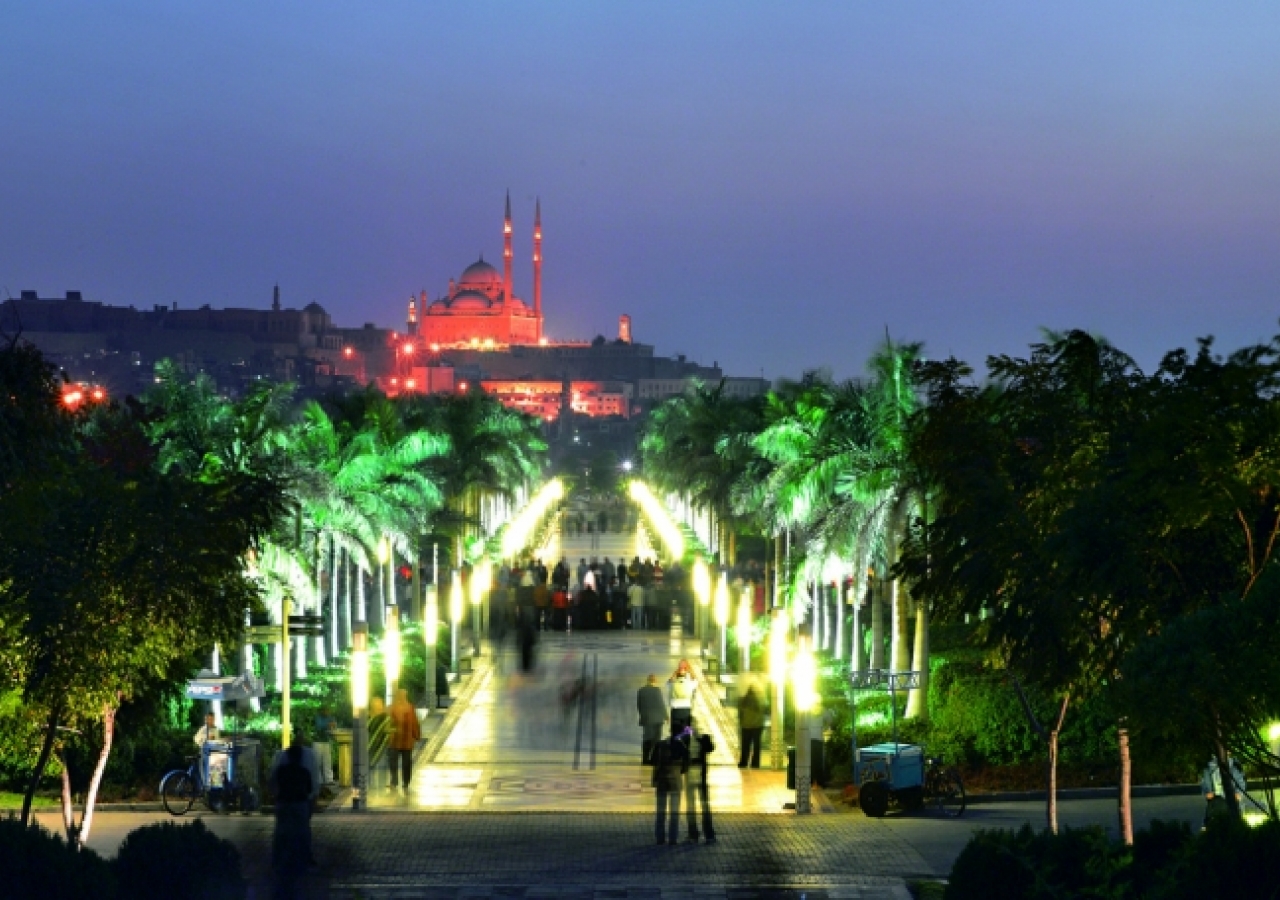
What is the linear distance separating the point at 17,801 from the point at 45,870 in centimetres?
1139

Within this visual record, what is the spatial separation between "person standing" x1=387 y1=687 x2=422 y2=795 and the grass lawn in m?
3.68

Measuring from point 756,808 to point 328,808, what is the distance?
14.4 ft

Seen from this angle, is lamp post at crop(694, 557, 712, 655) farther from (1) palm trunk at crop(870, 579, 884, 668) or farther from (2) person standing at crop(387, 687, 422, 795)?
(2) person standing at crop(387, 687, 422, 795)

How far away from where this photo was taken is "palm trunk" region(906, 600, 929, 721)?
2791cm

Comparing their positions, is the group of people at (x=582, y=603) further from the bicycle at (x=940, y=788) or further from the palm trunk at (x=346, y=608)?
the bicycle at (x=940, y=788)

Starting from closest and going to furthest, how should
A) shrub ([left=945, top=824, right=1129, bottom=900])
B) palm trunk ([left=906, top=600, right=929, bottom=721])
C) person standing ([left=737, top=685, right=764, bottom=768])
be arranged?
shrub ([left=945, top=824, right=1129, bottom=900]) < person standing ([left=737, top=685, right=764, bottom=768]) < palm trunk ([left=906, top=600, right=929, bottom=721])

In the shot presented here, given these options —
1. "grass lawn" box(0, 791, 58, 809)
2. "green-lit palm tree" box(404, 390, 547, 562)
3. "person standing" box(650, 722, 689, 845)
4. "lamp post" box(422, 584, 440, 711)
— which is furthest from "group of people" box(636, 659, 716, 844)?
"green-lit palm tree" box(404, 390, 547, 562)

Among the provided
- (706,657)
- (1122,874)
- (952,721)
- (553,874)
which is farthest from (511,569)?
(1122,874)

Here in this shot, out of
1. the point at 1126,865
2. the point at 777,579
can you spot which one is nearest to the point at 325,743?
the point at 1126,865

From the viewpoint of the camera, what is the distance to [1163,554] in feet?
53.1

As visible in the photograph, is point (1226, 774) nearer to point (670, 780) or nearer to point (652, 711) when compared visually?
point (670, 780)

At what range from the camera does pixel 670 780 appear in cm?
2008

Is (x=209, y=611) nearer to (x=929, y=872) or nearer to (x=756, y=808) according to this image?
(x=929, y=872)

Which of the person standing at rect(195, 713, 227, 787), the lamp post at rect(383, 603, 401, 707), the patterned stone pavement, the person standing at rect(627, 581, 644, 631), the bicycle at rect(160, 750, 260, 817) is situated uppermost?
the person standing at rect(627, 581, 644, 631)
